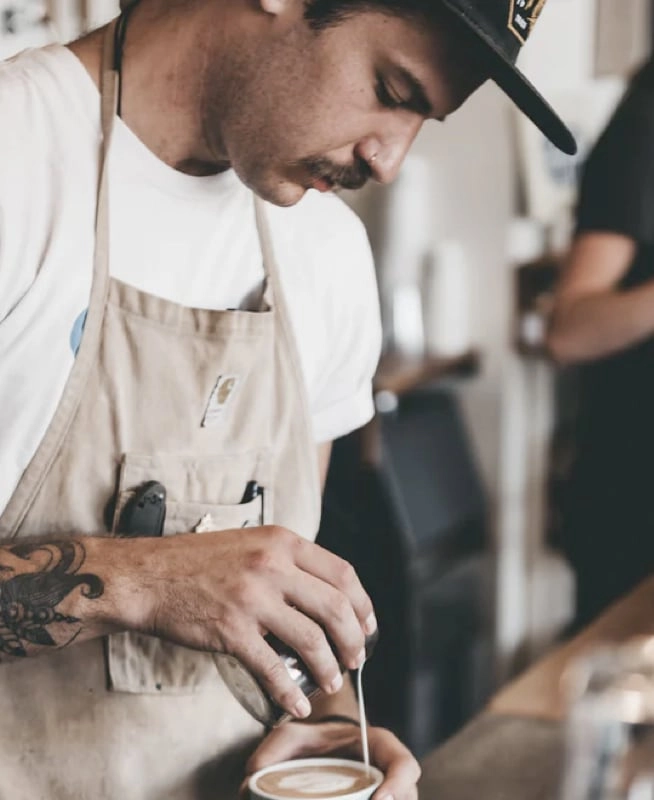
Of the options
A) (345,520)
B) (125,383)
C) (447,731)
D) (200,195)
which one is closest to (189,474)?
(125,383)

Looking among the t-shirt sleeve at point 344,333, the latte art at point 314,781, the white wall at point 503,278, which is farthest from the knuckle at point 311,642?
the white wall at point 503,278

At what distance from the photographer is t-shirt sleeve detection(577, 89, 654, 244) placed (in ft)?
7.87

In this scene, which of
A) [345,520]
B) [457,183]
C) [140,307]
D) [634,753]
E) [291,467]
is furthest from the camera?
[457,183]

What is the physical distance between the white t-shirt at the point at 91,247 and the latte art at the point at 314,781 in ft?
1.27

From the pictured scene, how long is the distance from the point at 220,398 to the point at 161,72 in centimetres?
36

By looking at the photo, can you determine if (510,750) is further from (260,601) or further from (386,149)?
(386,149)

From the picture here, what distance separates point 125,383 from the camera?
4.14 ft

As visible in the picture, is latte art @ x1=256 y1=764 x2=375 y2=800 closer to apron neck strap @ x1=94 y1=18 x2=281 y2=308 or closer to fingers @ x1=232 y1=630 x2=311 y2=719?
fingers @ x1=232 y1=630 x2=311 y2=719

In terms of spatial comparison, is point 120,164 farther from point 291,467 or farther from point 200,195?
point 291,467

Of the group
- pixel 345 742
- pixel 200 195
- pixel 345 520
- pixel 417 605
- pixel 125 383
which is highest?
pixel 200 195

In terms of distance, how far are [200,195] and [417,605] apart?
Result: 75.5 inches

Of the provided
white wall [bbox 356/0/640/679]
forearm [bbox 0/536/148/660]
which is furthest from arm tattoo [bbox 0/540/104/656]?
white wall [bbox 356/0/640/679]

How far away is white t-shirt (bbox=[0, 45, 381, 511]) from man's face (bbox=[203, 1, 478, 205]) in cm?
10

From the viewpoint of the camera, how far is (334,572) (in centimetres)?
110
